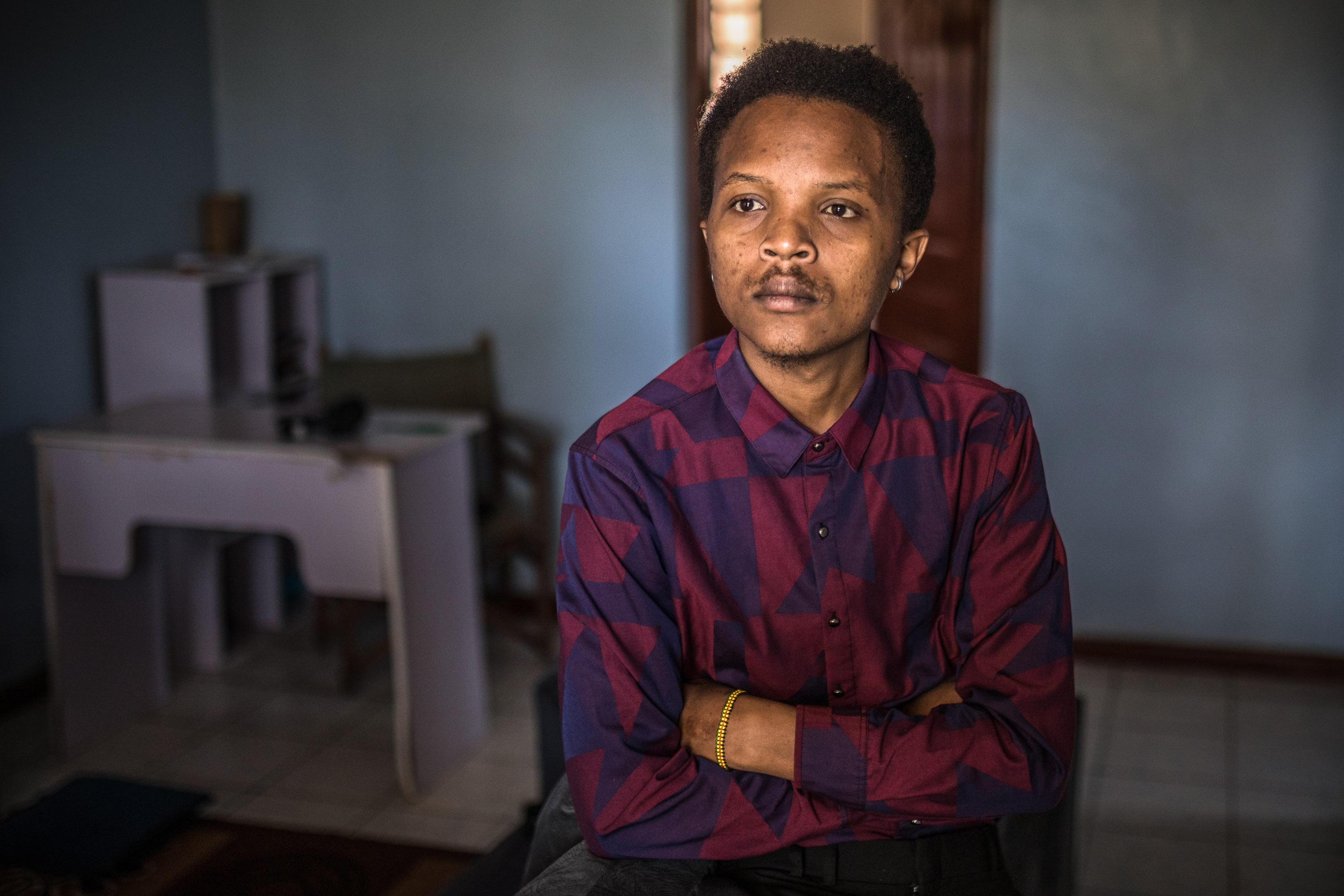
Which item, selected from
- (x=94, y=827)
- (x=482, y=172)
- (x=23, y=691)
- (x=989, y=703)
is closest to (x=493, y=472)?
(x=482, y=172)

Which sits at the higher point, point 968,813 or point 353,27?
point 353,27

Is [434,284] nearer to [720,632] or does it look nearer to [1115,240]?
[1115,240]

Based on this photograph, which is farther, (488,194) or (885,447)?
(488,194)

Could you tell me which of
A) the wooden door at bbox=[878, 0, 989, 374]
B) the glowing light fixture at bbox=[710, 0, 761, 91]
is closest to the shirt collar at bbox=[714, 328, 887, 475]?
the wooden door at bbox=[878, 0, 989, 374]

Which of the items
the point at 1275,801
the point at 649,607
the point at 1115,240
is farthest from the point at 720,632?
the point at 1115,240

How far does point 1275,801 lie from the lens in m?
2.87

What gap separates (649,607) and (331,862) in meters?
0.95

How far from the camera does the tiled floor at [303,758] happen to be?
283 centimetres

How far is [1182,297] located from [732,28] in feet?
8.56

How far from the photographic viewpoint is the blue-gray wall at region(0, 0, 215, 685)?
3.27 m

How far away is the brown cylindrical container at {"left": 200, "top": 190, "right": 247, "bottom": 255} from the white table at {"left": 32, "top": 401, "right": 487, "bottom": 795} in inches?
33.7

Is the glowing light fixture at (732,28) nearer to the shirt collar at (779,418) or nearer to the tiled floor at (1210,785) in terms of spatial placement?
the tiled floor at (1210,785)

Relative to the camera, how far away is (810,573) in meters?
1.33

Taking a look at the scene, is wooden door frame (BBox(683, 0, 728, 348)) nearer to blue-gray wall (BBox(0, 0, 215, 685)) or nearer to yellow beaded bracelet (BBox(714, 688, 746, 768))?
blue-gray wall (BBox(0, 0, 215, 685))
